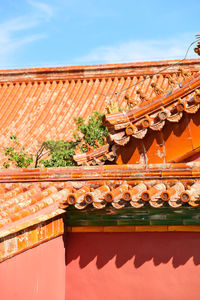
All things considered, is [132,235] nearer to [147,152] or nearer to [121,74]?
[147,152]

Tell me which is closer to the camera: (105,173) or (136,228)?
(136,228)

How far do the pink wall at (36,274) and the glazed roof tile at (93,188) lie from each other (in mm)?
362

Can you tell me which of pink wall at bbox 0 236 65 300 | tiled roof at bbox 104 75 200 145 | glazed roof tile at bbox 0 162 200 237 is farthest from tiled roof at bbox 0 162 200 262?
tiled roof at bbox 104 75 200 145

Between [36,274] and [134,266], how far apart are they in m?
1.17

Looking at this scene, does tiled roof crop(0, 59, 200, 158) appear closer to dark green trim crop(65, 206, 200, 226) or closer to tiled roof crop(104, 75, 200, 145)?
tiled roof crop(104, 75, 200, 145)

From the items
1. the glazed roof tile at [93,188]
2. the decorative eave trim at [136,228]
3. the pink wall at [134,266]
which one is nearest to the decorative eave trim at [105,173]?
the glazed roof tile at [93,188]

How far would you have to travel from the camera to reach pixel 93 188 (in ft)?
18.9

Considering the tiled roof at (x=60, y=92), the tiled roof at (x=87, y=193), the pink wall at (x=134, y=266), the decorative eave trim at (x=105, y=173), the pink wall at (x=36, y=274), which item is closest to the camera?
the pink wall at (x=36, y=274)

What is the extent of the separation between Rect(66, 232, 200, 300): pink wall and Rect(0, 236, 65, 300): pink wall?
223mm

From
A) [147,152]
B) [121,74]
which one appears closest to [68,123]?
[121,74]

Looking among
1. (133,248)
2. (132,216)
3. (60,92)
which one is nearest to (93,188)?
(132,216)

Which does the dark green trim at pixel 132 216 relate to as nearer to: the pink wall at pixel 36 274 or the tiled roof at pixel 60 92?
the pink wall at pixel 36 274

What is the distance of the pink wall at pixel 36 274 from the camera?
14.5 feet

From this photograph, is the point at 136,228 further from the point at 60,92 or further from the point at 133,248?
the point at 60,92
